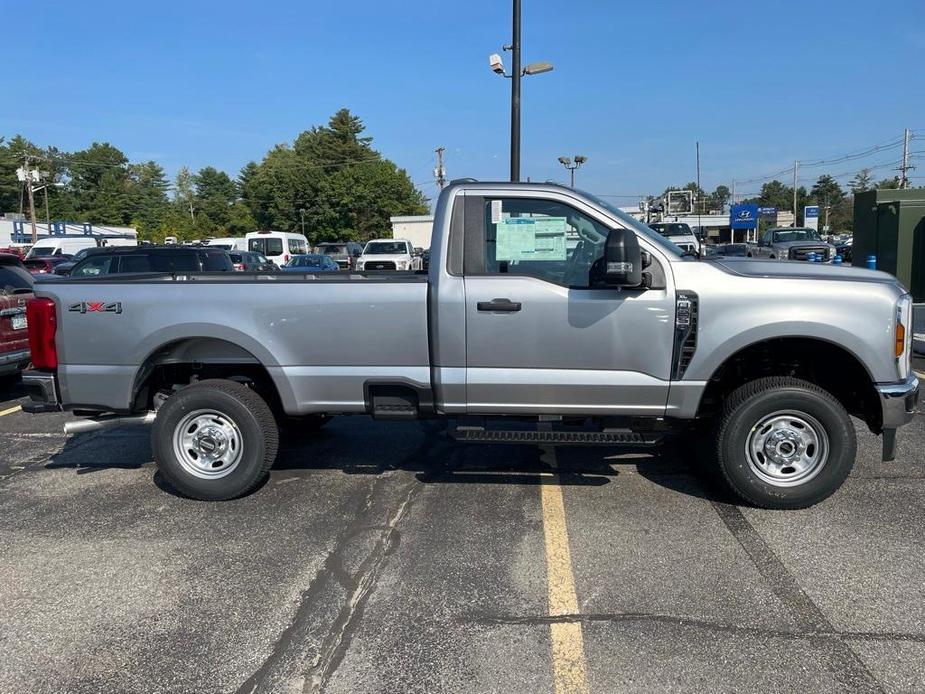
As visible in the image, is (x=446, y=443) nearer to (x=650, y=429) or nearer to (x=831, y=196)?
(x=650, y=429)

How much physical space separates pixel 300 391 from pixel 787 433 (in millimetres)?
3239

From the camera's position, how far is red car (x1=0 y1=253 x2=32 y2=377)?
26.2ft

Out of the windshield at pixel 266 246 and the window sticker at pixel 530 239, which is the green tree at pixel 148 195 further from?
the window sticker at pixel 530 239

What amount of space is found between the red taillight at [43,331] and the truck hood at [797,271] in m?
4.51

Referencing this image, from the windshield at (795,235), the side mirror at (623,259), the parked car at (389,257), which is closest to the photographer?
the side mirror at (623,259)

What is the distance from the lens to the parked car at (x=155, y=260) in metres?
11.3

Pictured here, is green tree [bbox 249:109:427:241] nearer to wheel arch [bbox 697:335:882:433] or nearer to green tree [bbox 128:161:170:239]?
green tree [bbox 128:161:170:239]

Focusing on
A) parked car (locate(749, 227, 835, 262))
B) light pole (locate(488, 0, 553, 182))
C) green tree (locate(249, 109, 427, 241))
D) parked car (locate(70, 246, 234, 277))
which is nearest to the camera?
parked car (locate(70, 246, 234, 277))

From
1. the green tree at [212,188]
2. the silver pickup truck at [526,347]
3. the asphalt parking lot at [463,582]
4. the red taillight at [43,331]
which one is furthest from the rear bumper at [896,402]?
the green tree at [212,188]

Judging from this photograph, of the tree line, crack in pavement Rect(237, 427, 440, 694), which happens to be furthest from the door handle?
the tree line

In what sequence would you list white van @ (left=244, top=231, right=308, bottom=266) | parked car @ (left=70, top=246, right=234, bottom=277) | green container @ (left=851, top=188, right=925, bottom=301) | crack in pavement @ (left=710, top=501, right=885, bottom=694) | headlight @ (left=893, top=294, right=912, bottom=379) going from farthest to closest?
white van @ (left=244, top=231, right=308, bottom=266) < green container @ (left=851, top=188, right=925, bottom=301) < parked car @ (left=70, top=246, right=234, bottom=277) < headlight @ (left=893, top=294, right=912, bottom=379) < crack in pavement @ (left=710, top=501, right=885, bottom=694)

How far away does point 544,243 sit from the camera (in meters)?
4.74

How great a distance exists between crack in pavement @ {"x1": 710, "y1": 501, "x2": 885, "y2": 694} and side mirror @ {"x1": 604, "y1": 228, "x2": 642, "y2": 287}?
5.50ft

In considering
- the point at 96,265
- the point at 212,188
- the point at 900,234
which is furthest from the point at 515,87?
the point at 212,188
